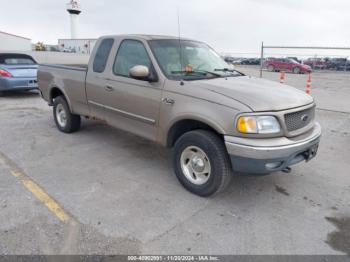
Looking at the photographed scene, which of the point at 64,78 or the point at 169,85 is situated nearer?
the point at 169,85

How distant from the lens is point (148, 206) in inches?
133

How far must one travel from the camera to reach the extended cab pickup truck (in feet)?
10.1

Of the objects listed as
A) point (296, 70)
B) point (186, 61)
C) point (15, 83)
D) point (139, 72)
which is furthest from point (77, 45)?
point (139, 72)

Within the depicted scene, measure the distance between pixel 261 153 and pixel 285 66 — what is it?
87.9 feet

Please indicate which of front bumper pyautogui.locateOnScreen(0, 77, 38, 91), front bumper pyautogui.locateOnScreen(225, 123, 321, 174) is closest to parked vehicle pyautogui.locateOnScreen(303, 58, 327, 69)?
front bumper pyautogui.locateOnScreen(0, 77, 38, 91)

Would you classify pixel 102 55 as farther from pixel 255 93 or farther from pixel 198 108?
pixel 255 93

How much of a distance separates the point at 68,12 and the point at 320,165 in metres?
49.5

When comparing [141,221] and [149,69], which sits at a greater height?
[149,69]

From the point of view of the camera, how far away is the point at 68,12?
46031 mm

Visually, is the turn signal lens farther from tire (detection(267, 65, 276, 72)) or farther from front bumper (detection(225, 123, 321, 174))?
tire (detection(267, 65, 276, 72))

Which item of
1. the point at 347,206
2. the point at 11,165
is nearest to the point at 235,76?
the point at 347,206

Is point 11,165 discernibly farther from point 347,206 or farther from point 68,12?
point 68,12

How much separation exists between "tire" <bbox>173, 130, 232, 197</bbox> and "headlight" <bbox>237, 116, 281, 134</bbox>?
36 centimetres

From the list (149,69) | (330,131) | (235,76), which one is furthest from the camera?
(330,131)
